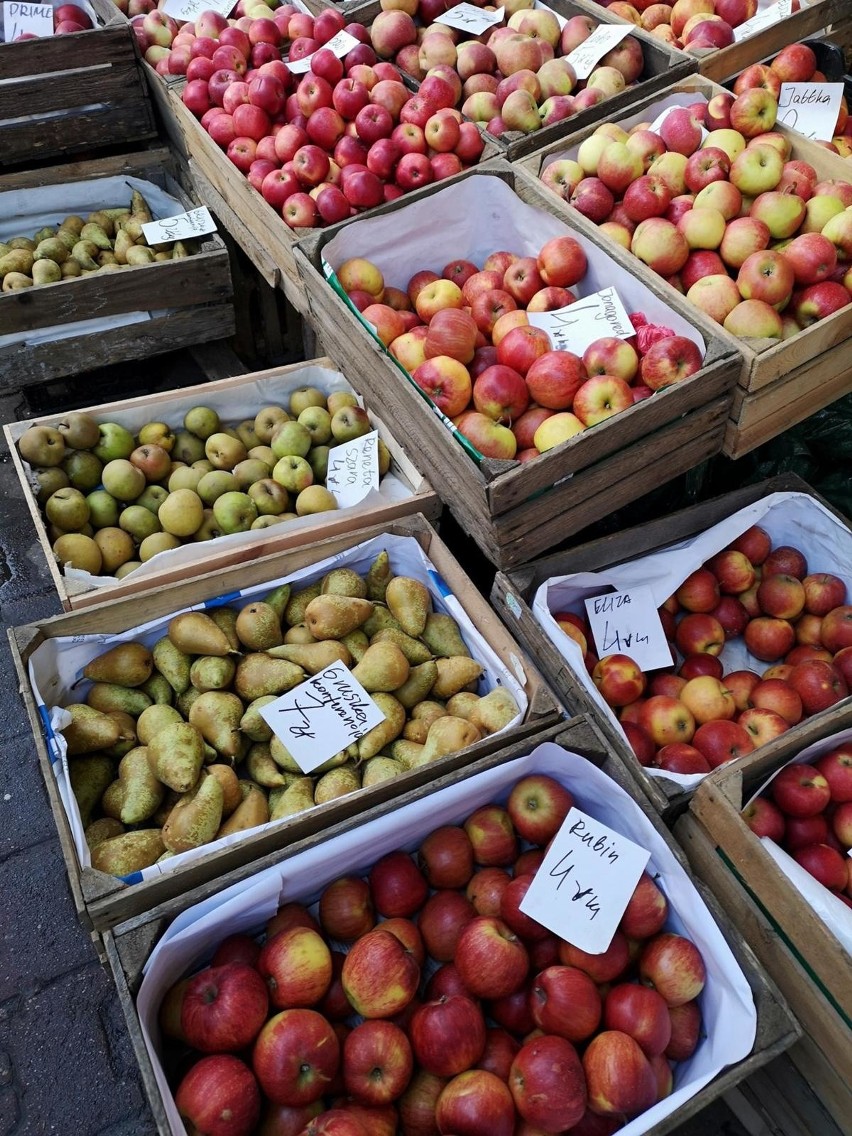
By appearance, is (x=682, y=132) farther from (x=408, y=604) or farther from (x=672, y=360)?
(x=408, y=604)

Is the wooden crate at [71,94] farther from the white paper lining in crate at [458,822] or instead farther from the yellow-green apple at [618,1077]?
the yellow-green apple at [618,1077]

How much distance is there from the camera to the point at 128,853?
69.9 inches

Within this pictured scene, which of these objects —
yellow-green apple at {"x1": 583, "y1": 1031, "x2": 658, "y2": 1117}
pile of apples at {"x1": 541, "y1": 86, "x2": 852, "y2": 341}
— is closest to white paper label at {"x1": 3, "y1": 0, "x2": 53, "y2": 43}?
pile of apples at {"x1": 541, "y1": 86, "x2": 852, "y2": 341}

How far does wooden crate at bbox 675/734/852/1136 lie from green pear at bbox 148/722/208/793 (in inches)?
42.9

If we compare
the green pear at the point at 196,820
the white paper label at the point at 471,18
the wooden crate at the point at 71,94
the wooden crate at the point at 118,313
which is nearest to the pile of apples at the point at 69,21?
the wooden crate at the point at 71,94

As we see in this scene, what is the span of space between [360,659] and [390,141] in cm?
199

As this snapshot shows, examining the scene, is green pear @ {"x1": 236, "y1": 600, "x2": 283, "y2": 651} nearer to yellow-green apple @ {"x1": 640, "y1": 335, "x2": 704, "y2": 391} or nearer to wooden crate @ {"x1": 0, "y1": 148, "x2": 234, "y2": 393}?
yellow-green apple @ {"x1": 640, "y1": 335, "x2": 704, "y2": 391}

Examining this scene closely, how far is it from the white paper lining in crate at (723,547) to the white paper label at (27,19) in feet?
12.9

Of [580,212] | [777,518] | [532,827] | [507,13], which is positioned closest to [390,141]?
[580,212]

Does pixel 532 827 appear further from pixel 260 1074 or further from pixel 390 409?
pixel 390 409

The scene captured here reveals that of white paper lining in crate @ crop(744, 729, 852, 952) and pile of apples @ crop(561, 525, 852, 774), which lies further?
pile of apples @ crop(561, 525, 852, 774)

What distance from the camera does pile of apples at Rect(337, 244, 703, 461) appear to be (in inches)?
88.0

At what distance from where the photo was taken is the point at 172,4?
4086 mm

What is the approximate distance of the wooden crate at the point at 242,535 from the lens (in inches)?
89.2
